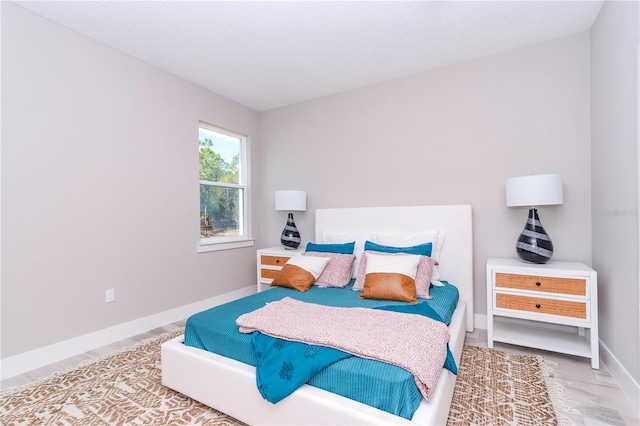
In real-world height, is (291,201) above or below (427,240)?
above

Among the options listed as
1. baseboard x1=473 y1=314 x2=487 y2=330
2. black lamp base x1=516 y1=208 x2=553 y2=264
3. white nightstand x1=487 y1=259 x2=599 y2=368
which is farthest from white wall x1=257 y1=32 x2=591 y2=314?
white nightstand x1=487 y1=259 x2=599 y2=368

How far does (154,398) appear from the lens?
6.09ft

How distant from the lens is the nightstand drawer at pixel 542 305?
2.20 metres

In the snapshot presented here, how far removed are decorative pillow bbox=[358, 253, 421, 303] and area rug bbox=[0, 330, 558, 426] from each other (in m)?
0.64

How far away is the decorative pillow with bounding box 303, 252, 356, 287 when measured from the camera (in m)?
2.78

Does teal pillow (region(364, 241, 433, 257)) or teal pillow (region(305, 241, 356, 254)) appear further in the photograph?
teal pillow (region(305, 241, 356, 254))

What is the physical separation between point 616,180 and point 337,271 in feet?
6.96

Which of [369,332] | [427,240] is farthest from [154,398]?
[427,240]

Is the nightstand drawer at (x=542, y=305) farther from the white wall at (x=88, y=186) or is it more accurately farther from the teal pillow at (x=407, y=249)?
the white wall at (x=88, y=186)

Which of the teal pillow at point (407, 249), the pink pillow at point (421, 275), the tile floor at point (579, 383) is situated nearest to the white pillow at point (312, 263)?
the pink pillow at point (421, 275)

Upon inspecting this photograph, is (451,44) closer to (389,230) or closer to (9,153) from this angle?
(389,230)

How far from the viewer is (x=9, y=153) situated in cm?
217

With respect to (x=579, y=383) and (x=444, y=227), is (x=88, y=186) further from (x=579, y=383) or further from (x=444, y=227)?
(x=579, y=383)

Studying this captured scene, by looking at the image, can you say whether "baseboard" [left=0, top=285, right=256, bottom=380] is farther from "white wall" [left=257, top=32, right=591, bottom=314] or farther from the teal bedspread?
"white wall" [left=257, top=32, right=591, bottom=314]
